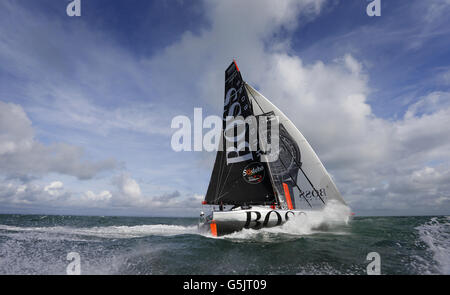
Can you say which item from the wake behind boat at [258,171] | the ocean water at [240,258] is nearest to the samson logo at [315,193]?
the wake behind boat at [258,171]

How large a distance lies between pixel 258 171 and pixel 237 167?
50.6 inches

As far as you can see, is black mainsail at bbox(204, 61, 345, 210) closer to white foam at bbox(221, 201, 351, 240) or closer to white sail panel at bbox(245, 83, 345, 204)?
white sail panel at bbox(245, 83, 345, 204)

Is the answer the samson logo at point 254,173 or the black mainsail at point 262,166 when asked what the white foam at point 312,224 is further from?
the samson logo at point 254,173

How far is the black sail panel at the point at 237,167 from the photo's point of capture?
37.0 ft

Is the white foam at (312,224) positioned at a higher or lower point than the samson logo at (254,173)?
lower

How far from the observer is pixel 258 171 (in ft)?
37.4

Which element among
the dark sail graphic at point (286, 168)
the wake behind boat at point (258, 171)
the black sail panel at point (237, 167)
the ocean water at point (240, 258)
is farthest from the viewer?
the dark sail graphic at point (286, 168)

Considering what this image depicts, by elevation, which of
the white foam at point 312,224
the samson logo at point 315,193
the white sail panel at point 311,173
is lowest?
the white foam at point 312,224

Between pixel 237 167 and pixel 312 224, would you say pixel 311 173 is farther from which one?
pixel 237 167

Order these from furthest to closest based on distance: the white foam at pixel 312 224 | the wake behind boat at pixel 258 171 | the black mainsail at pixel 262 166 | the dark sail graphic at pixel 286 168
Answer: the dark sail graphic at pixel 286 168 < the black mainsail at pixel 262 166 < the wake behind boat at pixel 258 171 < the white foam at pixel 312 224

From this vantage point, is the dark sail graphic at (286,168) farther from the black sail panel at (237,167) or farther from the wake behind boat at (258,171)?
the black sail panel at (237,167)

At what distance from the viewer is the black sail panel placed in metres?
11.3

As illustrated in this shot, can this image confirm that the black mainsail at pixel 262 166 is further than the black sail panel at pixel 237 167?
Yes
